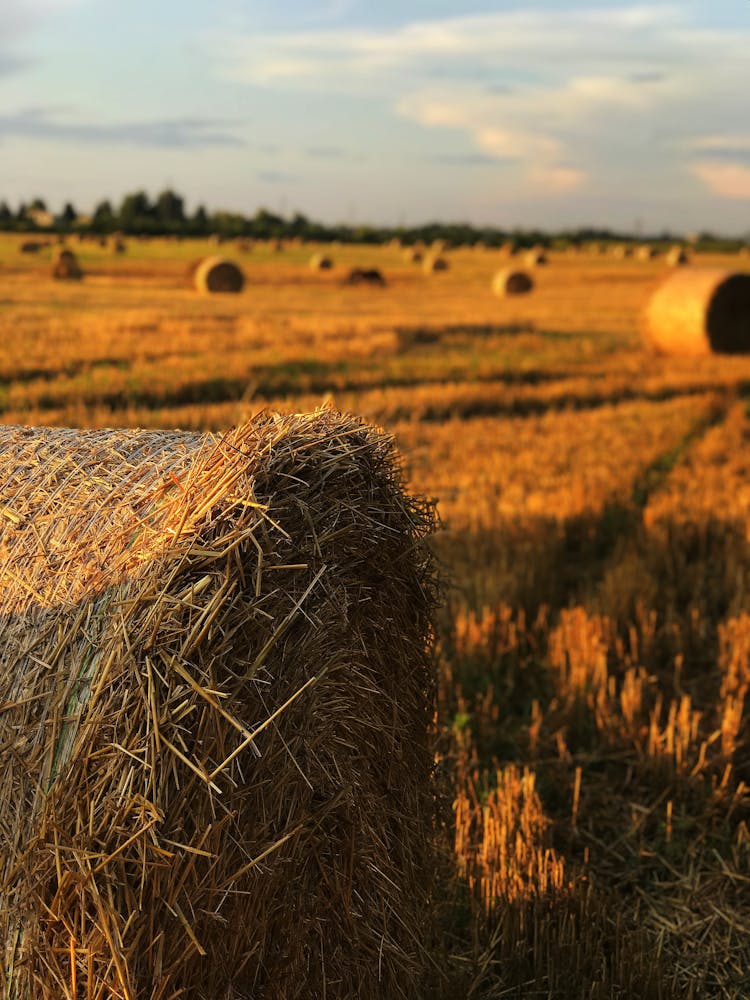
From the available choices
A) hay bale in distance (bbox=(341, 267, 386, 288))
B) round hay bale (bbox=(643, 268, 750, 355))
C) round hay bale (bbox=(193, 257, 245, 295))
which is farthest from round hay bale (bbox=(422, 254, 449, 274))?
round hay bale (bbox=(643, 268, 750, 355))

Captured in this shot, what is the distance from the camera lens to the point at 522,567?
294 inches

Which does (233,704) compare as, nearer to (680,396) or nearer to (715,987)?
(715,987)

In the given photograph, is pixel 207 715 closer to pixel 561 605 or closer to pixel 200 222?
pixel 561 605

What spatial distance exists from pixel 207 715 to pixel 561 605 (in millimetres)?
5098

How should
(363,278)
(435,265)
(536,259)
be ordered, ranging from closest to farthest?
(363,278) < (435,265) < (536,259)

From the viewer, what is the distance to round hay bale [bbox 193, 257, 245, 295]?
35406 mm

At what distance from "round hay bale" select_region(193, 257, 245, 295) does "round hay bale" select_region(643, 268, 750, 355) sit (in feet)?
58.2

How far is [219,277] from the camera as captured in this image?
35.5m

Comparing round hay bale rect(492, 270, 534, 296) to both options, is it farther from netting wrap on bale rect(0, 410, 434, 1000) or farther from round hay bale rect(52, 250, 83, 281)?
netting wrap on bale rect(0, 410, 434, 1000)

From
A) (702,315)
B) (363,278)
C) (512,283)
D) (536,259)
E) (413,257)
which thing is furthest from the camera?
(413,257)

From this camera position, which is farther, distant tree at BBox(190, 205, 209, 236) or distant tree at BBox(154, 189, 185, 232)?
distant tree at BBox(154, 189, 185, 232)

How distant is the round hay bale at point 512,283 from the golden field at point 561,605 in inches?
711

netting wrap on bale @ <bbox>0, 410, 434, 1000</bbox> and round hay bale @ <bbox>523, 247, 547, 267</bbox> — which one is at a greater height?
netting wrap on bale @ <bbox>0, 410, 434, 1000</bbox>

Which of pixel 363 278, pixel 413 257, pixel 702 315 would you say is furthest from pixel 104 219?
pixel 702 315
